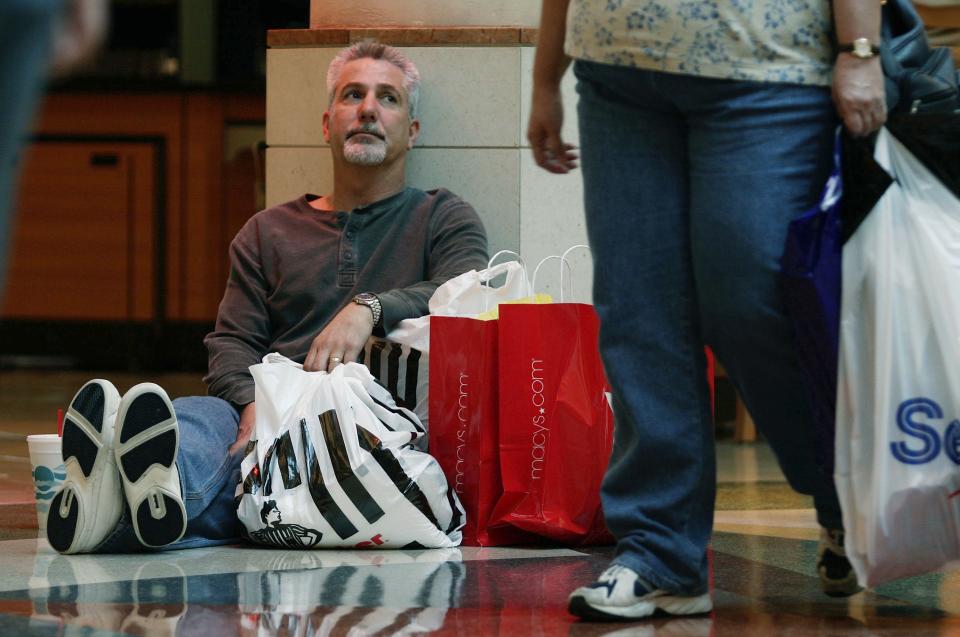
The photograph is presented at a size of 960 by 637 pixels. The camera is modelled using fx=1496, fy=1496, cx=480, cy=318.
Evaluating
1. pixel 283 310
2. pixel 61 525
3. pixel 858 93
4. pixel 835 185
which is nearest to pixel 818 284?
pixel 835 185

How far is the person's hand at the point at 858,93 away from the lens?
89.5 inches

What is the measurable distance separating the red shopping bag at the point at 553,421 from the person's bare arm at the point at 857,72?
1192 millimetres

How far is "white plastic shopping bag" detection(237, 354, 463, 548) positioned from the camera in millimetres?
3264

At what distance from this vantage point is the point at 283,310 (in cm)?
390

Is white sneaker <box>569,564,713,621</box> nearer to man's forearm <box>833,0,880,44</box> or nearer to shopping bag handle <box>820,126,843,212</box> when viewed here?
shopping bag handle <box>820,126,843,212</box>

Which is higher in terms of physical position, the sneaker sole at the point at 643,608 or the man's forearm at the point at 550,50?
the man's forearm at the point at 550,50

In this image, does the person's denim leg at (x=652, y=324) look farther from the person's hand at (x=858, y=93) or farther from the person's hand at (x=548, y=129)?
the person's hand at (x=858, y=93)

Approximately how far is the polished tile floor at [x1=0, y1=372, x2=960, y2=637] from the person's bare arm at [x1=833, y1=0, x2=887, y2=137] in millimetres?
833

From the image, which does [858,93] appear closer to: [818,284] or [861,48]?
[861,48]

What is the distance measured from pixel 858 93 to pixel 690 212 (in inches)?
12.6

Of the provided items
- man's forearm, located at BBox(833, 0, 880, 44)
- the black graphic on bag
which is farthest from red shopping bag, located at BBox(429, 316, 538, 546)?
man's forearm, located at BBox(833, 0, 880, 44)

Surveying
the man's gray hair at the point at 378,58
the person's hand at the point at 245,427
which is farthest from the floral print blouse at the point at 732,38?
the man's gray hair at the point at 378,58

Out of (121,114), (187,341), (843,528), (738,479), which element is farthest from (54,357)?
(843,528)

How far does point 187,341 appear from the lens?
11.2 m
